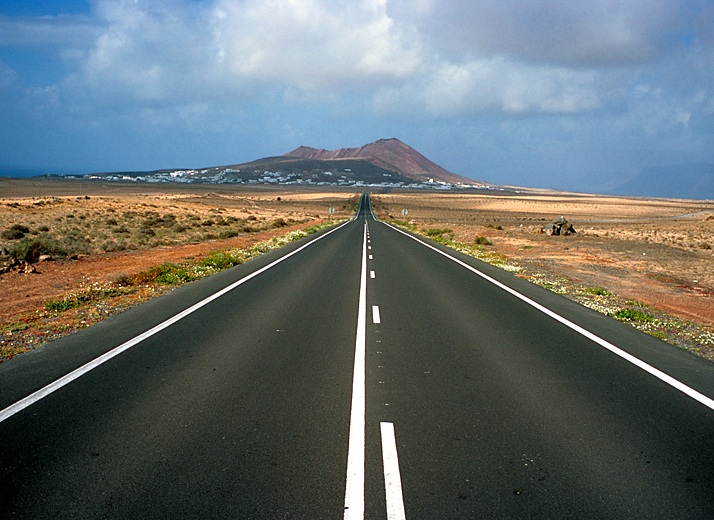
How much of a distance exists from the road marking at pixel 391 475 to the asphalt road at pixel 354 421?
0.02 metres

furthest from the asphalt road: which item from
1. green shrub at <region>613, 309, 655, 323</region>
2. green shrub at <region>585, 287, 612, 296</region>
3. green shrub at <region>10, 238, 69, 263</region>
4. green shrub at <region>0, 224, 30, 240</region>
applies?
green shrub at <region>0, 224, 30, 240</region>

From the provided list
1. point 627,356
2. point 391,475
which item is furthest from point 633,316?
point 391,475

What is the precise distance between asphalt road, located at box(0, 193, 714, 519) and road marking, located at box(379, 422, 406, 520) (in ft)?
0.06

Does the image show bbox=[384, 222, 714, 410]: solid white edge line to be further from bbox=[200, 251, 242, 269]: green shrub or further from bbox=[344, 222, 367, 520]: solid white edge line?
bbox=[200, 251, 242, 269]: green shrub

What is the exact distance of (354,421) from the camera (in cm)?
582

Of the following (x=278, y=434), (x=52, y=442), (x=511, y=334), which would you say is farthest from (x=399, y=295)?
(x=52, y=442)

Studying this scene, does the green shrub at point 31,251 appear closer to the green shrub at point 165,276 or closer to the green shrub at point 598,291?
the green shrub at point 165,276

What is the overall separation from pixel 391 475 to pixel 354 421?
47.2 inches

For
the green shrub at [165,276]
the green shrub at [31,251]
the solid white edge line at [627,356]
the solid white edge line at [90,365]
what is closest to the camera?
the solid white edge line at [90,365]

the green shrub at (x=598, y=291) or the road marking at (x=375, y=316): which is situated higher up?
the road marking at (x=375, y=316)

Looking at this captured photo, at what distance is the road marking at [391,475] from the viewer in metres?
4.14

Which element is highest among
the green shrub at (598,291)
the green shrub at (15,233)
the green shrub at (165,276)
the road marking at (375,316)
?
the road marking at (375,316)

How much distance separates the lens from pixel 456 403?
6.38 m

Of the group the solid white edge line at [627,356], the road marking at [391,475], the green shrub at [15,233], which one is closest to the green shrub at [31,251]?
the green shrub at [15,233]
